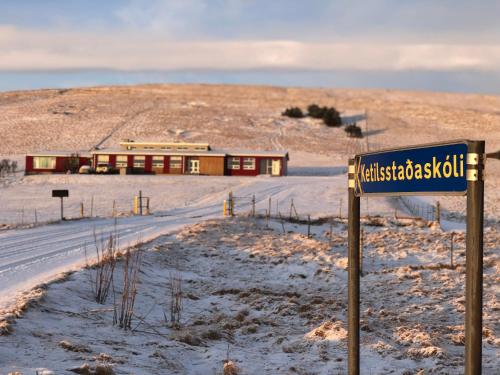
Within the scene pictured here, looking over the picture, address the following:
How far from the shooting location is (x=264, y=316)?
12.1m

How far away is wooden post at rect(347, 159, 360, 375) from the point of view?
219 inches

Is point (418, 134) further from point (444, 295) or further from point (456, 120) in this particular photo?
point (444, 295)

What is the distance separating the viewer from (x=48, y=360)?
309 inches

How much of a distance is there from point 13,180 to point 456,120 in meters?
73.5

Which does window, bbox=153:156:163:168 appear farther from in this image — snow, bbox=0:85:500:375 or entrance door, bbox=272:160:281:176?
entrance door, bbox=272:160:281:176

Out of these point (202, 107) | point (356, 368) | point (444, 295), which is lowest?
point (444, 295)

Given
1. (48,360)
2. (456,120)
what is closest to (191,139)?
(456,120)

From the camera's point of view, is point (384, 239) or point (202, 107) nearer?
point (384, 239)

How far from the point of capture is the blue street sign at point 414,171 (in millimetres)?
4410

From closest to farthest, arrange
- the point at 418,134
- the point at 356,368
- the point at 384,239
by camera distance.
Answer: the point at 356,368
the point at 384,239
the point at 418,134

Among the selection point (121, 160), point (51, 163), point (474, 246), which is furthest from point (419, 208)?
point (51, 163)

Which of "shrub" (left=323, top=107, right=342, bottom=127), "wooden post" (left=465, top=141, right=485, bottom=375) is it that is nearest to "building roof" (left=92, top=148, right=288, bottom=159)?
"shrub" (left=323, top=107, right=342, bottom=127)

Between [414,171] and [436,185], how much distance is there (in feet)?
0.98

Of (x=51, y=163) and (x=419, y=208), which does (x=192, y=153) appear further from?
(x=419, y=208)
